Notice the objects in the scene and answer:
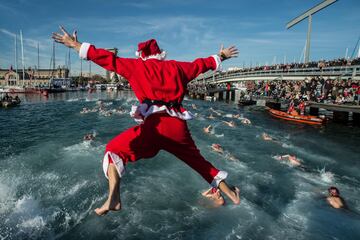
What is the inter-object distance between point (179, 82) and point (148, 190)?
17.6 feet

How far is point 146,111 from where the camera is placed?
11.7 feet

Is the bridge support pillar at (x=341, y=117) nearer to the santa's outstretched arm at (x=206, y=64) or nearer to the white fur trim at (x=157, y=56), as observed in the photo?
the santa's outstretched arm at (x=206, y=64)

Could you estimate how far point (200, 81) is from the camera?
83.5 m

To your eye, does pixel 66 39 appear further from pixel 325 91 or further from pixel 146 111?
pixel 325 91

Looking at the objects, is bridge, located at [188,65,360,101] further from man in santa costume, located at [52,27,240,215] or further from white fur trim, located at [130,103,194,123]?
white fur trim, located at [130,103,194,123]

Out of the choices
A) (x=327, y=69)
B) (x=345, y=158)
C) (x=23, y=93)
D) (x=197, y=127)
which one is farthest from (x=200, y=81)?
(x=345, y=158)

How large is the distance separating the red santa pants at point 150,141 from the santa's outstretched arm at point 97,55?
71cm

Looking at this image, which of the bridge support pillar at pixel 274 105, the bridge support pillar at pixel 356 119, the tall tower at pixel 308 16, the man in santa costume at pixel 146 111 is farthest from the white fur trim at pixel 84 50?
the tall tower at pixel 308 16

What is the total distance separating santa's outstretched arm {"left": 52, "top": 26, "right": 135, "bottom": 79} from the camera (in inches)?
136

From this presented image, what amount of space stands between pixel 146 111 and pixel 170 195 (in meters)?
5.06

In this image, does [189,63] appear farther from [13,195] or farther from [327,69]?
[327,69]

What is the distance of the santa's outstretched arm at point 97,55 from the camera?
346 centimetres

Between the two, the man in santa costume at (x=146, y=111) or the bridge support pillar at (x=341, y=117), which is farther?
the bridge support pillar at (x=341, y=117)

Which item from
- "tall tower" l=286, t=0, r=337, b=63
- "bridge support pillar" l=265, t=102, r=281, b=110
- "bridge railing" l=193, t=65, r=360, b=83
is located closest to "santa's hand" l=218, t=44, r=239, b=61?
"bridge railing" l=193, t=65, r=360, b=83
